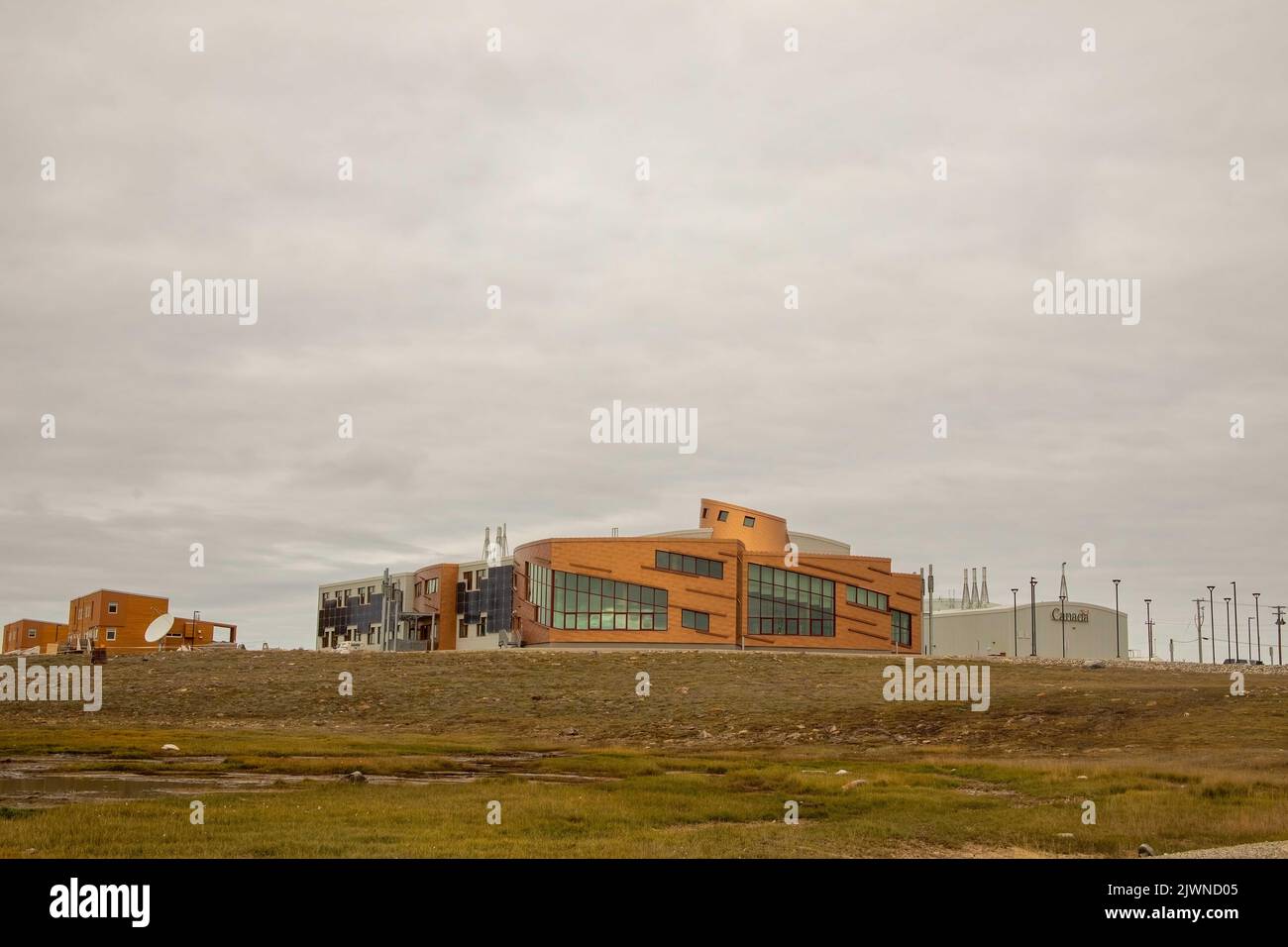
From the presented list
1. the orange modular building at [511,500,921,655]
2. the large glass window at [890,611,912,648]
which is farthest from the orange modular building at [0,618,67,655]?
the large glass window at [890,611,912,648]

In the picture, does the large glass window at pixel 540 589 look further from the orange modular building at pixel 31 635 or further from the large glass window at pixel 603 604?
the orange modular building at pixel 31 635

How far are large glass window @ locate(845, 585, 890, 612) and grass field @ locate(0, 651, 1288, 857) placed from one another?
31.6 meters

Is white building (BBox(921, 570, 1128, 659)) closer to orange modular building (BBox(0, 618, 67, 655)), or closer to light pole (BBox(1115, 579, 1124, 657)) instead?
light pole (BBox(1115, 579, 1124, 657))

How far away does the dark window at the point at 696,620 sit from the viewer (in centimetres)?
9875

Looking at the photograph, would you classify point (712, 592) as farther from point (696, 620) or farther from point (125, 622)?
point (125, 622)

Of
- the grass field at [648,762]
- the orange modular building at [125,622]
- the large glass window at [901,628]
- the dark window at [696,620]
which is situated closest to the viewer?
the grass field at [648,762]

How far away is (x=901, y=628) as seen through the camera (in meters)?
108

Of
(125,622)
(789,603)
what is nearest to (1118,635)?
(789,603)

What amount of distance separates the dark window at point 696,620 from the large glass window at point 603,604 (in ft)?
5.62

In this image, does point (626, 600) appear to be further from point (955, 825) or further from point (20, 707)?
point (955, 825)

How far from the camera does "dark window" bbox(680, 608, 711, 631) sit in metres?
98.8

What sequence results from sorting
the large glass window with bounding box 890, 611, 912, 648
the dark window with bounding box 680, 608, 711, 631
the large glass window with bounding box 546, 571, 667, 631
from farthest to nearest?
the large glass window with bounding box 890, 611, 912, 648 → the dark window with bounding box 680, 608, 711, 631 → the large glass window with bounding box 546, 571, 667, 631

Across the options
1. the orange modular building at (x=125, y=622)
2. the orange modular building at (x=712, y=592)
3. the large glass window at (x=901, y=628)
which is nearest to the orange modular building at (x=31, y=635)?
the orange modular building at (x=125, y=622)

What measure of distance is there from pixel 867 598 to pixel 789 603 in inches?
302
